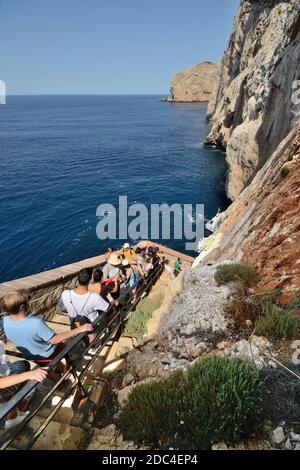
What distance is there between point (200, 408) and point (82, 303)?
250cm

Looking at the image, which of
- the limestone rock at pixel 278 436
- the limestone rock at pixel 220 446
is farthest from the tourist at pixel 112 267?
the limestone rock at pixel 278 436

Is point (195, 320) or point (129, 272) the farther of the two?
point (129, 272)

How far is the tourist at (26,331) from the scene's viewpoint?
3900 mm

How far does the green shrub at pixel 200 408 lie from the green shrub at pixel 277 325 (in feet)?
4.19

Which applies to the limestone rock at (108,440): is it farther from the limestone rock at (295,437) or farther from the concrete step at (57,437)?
the limestone rock at (295,437)

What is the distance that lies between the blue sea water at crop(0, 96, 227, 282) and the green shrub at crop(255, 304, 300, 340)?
20665 mm

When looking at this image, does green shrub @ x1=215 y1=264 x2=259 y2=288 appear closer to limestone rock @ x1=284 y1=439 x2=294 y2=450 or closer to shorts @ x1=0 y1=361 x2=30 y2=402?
limestone rock @ x1=284 y1=439 x2=294 y2=450

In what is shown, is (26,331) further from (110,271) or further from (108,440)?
(110,271)

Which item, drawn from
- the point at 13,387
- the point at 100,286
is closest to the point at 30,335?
the point at 13,387

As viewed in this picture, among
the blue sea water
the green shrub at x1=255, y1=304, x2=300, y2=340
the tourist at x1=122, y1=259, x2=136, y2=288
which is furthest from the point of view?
the blue sea water

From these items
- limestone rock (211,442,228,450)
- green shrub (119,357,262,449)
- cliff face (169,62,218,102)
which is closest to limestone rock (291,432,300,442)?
green shrub (119,357,262,449)

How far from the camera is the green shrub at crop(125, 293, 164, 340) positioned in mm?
7342

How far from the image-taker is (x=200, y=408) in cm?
387

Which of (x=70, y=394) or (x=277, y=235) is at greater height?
(x=277, y=235)
